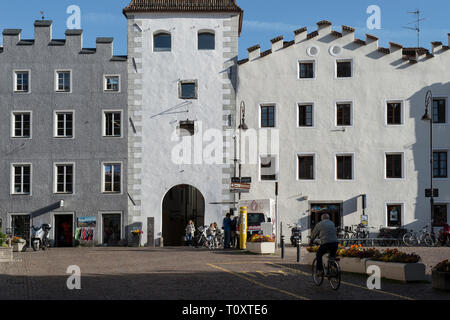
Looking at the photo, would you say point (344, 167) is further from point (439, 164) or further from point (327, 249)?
point (327, 249)

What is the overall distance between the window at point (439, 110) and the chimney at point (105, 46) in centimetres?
1881

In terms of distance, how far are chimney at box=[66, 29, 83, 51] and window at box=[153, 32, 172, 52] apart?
427 centimetres

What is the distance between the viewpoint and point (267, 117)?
39719mm

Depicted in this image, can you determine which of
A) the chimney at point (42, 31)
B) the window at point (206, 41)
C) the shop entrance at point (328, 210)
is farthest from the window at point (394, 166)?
the chimney at point (42, 31)

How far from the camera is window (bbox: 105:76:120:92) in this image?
3981 centimetres

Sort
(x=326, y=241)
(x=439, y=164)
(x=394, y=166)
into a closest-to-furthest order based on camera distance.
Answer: (x=326, y=241) < (x=439, y=164) < (x=394, y=166)

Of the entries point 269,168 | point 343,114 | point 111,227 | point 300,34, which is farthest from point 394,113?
point 111,227

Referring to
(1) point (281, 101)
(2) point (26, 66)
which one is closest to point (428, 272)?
(1) point (281, 101)

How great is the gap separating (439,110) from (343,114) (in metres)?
5.41

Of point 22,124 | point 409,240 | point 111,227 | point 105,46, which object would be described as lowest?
point 409,240

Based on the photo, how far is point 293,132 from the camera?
130 feet

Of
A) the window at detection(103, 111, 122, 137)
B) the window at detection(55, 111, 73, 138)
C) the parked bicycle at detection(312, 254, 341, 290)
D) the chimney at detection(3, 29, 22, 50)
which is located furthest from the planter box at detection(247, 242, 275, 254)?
the chimney at detection(3, 29, 22, 50)

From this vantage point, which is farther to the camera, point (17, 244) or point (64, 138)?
point (64, 138)

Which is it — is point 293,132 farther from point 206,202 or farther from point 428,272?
point 428,272
